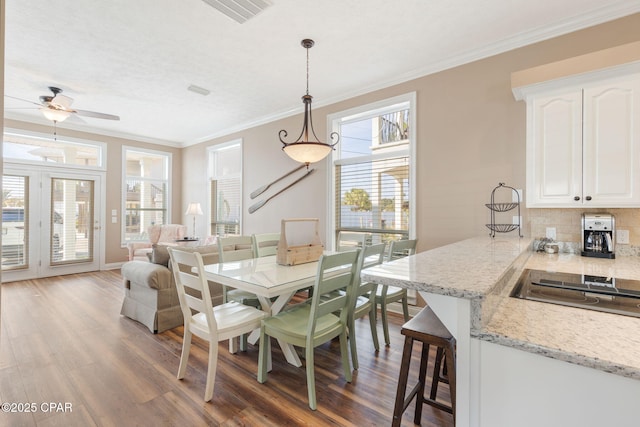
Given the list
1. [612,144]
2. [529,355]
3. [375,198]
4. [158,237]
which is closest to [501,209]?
[612,144]

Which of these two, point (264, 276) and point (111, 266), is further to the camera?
point (111, 266)

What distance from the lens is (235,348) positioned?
8.81ft

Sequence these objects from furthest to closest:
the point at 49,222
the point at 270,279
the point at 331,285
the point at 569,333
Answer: the point at 49,222, the point at 270,279, the point at 331,285, the point at 569,333

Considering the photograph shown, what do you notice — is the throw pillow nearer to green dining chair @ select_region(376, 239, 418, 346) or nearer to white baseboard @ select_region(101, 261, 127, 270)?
green dining chair @ select_region(376, 239, 418, 346)

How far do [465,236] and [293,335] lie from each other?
2.14m

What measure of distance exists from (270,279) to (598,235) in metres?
2.58

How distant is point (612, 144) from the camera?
2168 millimetres

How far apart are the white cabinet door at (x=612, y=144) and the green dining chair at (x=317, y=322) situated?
1849 mm

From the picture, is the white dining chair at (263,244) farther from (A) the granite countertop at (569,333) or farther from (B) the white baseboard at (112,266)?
(B) the white baseboard at (112,266)

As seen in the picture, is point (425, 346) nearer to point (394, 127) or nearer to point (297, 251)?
point (297, 251)

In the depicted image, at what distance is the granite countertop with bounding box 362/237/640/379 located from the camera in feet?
2.93

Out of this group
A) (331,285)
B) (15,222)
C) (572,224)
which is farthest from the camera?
(15,222)

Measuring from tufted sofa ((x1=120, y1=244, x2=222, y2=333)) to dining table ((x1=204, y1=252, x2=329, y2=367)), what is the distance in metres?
0.97

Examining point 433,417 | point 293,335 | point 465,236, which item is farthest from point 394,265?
point 465,236
